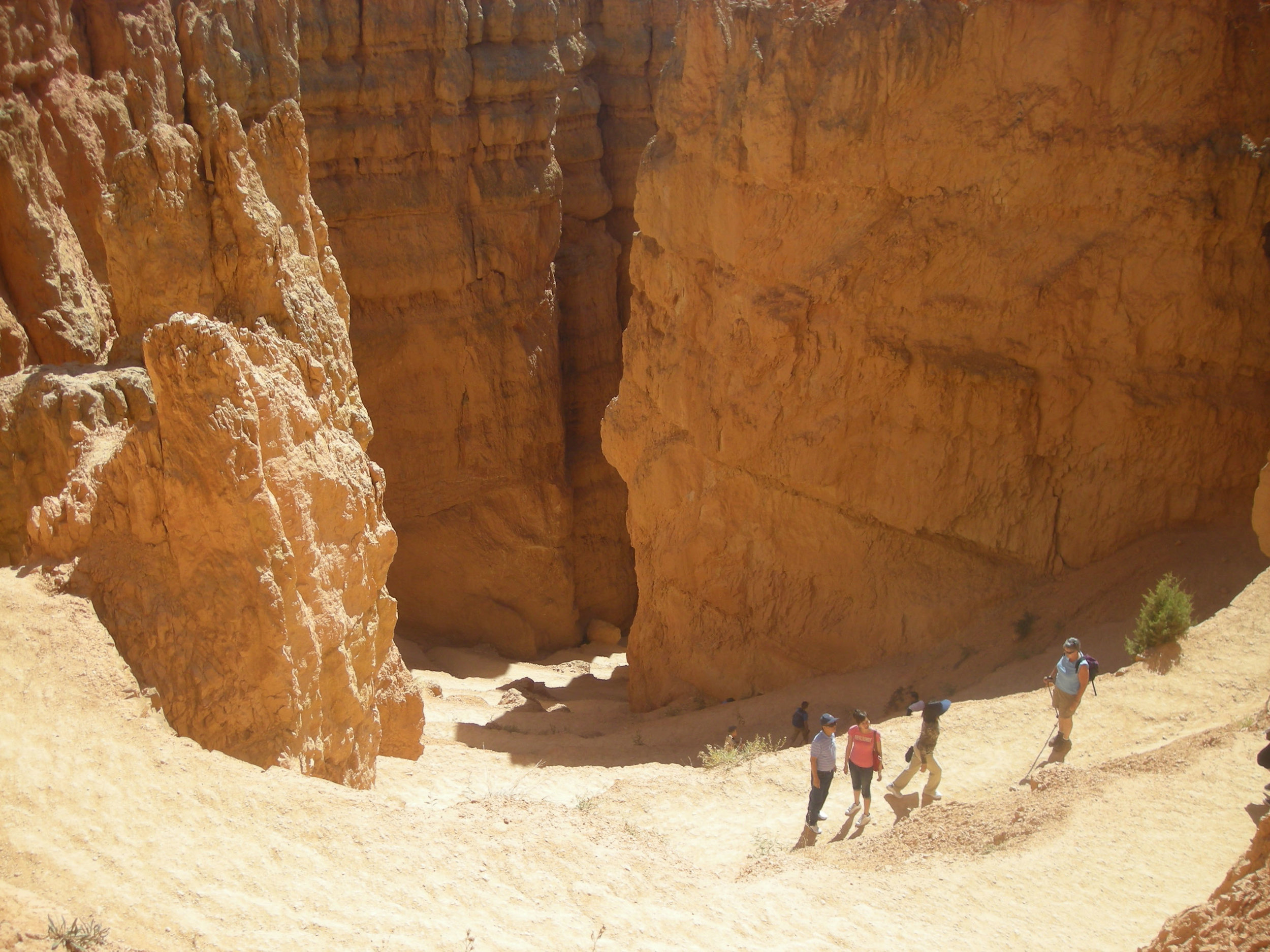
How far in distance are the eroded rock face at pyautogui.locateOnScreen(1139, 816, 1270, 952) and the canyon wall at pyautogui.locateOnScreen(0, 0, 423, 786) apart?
4833 mm

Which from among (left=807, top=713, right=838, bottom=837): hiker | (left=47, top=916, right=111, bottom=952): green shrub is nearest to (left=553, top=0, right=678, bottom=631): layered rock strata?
(left=807, top=713, right=838, bottom=837): hiker

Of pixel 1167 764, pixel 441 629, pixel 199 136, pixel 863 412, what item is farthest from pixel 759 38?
pixel 441 629

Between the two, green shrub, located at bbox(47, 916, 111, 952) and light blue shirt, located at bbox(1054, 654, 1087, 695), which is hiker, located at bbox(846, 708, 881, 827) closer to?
light blue shirt, located at bbox(1054, 654, 1087, 695)

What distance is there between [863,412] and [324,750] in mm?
6206

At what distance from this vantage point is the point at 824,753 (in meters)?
7.25

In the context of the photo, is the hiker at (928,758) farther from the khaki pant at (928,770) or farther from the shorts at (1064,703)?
the shorts at (1064,703)

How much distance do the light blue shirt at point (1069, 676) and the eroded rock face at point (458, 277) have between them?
41.5 feet

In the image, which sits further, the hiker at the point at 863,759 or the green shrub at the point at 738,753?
the green shrub at the point at 738,753

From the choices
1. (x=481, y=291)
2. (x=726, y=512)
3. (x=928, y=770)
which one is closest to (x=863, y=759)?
(x=928, y=770)

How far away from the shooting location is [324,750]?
719 cm

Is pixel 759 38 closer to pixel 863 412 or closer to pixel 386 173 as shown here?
pixel 863 412

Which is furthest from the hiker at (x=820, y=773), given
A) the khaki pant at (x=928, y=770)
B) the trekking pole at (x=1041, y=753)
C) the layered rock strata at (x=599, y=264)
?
the layered rock strata at (x=599, y=264)

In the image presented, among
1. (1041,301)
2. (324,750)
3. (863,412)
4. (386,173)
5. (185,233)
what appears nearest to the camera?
(324,750)

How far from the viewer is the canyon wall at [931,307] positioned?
9.00 m
